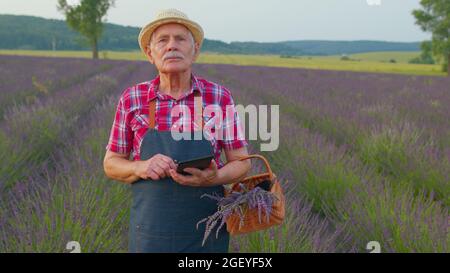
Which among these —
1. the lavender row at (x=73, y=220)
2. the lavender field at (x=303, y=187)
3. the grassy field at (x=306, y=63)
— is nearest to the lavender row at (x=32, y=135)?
the lavender field at (x=303, y=187)

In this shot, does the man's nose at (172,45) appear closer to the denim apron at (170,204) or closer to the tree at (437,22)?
the denim apron at (170,204)

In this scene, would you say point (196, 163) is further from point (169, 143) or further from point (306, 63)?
point (306, 63)

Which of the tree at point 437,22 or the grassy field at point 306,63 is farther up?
the tree at point 437,22

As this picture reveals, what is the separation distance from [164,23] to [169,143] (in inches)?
17.3

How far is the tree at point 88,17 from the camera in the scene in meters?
50.9

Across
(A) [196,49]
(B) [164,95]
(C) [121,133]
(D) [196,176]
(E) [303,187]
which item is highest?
(A) [196,49]

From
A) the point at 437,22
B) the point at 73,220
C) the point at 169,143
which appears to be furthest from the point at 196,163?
the point at 437,22

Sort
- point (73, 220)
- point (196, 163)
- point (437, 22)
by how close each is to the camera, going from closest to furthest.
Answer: point (196, 163)
point (73, 220)
point (437, 22)

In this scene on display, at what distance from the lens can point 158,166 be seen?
167 centimetres

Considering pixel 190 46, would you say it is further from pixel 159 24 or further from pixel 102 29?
pixel 102 29

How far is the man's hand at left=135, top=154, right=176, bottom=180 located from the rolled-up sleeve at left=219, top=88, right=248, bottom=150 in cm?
30

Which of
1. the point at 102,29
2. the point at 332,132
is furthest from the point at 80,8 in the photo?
the point at 332,132
